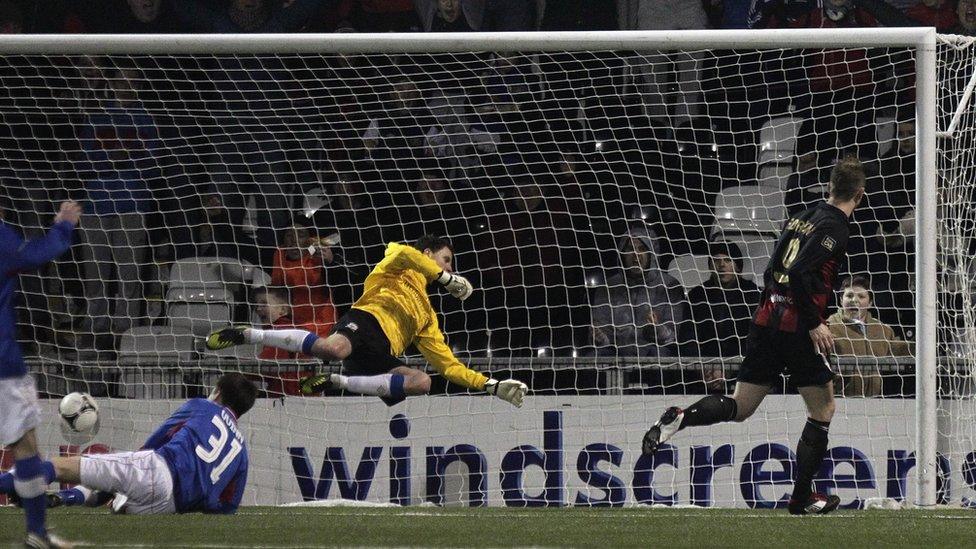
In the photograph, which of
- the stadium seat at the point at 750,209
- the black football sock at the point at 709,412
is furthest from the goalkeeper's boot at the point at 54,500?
the stadium seat at the point at 750,209

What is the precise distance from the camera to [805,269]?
638 centimetres

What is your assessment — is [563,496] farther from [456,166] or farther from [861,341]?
[456,166]

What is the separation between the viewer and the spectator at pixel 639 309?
911cm

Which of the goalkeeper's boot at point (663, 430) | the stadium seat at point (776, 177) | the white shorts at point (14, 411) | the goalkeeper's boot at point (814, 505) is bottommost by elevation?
the goalkeeper's boot at point (814, 505)

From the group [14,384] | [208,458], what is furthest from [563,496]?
[14,384]

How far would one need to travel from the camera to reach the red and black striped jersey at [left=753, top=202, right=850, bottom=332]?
6363 mm

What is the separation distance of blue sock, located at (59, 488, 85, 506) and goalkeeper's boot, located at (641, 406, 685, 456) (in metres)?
2.95

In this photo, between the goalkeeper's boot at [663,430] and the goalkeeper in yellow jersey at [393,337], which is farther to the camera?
the goalkeeper in yellow jersey at [393,337]

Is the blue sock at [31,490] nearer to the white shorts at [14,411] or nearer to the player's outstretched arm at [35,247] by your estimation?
the white shorts at [14,411]

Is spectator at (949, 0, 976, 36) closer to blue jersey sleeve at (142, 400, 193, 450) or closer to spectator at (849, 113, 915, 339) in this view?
spectator at (849, 113, 915, 339)

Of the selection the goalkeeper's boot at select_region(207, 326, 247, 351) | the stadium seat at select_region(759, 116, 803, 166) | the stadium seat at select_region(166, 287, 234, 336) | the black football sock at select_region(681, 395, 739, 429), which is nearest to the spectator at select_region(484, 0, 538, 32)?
the stadium seat at select_region(759, 116, 803, 166)

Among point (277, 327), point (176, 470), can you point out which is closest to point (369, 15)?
point (277, 327)

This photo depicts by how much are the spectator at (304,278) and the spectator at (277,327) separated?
55 mm

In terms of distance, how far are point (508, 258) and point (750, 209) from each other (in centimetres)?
181
